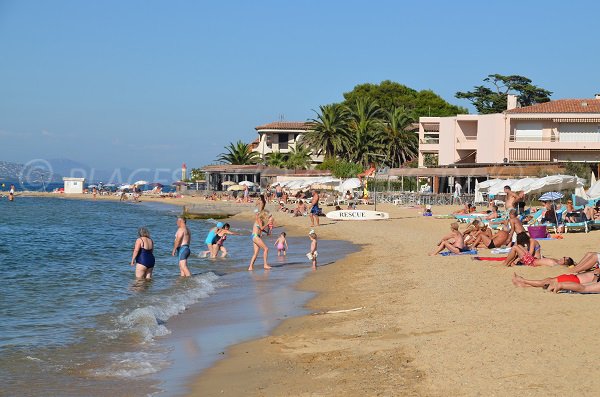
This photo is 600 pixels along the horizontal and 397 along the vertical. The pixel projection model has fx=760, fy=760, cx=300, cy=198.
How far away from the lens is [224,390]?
714 cm

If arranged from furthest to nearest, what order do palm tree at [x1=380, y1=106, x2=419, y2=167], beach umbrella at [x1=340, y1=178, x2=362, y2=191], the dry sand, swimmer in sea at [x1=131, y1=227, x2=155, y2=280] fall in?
palm tree at [x1=380, y1=106, x2=419, y2=167] < beach umbrella at [x1=340, y1=178, x2=362, y2=191] < swimmer in sea at [x1=131, y1=227, x2=155, y2=280] < the dry sand

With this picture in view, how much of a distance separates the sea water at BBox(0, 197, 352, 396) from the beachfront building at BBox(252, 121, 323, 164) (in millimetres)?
52870

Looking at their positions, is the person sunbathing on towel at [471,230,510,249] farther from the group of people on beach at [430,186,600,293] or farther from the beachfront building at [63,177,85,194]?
the beachfront building at [63,177,85,194]

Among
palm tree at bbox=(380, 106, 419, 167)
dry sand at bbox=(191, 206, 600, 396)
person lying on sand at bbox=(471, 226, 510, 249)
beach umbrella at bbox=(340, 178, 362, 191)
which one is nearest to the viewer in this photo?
dry sand at bbox=(191, 206, 600, 396)

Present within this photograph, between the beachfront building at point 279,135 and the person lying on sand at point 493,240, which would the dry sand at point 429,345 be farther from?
the beachfront building at point 279,135

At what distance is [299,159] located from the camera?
69.2 m

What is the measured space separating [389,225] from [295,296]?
1683 cm

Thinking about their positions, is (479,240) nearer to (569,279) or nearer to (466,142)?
(569,279)

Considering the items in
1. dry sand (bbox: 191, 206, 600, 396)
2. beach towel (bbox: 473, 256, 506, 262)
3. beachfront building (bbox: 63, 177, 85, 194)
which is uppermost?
beachfront building (bbox: 63, 177, 85, 194)

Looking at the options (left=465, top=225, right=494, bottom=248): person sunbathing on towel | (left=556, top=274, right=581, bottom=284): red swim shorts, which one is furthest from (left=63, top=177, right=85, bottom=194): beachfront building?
(left=556, top=274, right=581, bottom=284): red swim shorts

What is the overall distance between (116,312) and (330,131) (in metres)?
54.5

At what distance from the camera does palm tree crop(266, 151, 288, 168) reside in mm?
71062

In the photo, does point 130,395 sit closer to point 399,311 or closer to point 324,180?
point 399,311

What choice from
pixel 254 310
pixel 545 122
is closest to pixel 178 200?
pixel 545 122
